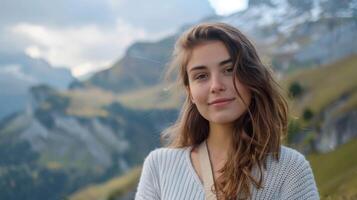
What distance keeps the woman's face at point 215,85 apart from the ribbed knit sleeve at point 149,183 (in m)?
0.65

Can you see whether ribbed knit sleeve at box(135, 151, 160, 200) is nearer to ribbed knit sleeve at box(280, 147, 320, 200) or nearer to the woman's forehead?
the woman's forehead

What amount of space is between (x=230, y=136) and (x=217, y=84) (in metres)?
0.44

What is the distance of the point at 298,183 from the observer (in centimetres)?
391

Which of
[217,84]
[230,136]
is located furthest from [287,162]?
[217,84]

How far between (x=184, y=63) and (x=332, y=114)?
101166 millimetres

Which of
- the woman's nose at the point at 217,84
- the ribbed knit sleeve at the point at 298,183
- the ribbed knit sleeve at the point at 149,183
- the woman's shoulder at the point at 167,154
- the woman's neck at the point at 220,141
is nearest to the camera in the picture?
the ribbed knit sleeve at the point at 298,183

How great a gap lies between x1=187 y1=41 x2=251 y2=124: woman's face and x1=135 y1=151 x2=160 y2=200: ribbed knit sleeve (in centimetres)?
65

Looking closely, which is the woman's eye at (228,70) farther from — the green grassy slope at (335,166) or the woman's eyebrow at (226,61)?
the green grassy slope at (335,166)

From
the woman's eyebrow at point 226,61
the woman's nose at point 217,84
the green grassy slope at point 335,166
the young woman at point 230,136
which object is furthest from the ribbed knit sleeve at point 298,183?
the green grassy slope at point 335,166

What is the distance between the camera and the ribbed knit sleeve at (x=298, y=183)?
12.8ft

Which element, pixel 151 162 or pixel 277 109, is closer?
pixel 277 109

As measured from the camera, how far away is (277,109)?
428 centimetres

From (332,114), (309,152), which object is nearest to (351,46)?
(332,114)

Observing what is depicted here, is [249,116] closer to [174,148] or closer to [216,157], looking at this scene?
[216,157]
